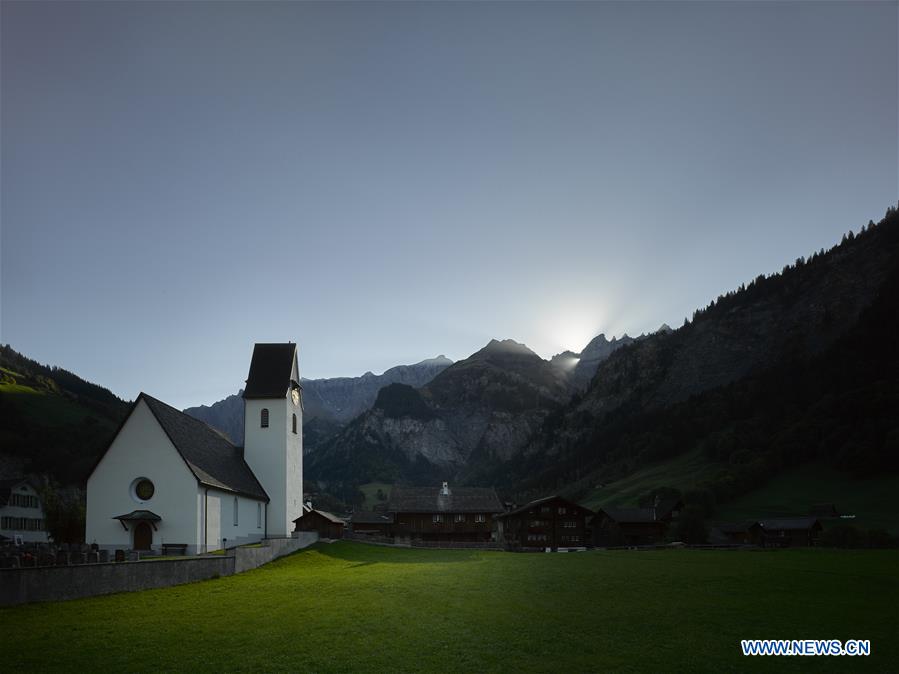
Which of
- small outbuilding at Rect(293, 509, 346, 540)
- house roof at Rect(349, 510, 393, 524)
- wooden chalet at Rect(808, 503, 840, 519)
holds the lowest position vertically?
wooden chalet at Rect(808, 503, 840, 519)

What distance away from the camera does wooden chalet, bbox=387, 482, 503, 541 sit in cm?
9238

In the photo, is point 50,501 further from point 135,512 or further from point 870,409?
point 870,409

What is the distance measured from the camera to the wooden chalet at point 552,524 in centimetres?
9238

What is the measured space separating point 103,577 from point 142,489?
16785mm

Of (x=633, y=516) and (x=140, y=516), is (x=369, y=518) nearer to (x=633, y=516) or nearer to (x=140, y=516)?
(x=633, y=516)

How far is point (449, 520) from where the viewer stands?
304 feet

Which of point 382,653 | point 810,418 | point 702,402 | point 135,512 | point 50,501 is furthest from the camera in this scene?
point 702,402

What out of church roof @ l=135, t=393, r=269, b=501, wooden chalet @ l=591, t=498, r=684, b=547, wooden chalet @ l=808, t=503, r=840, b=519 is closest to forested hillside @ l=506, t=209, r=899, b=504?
wooden chalet @ l=808, t=503, r=840, b=519

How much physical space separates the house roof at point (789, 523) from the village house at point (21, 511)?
101 metres

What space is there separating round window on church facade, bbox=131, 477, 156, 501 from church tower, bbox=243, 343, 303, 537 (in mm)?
16340

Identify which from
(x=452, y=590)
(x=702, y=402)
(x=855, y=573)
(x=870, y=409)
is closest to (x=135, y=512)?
(x=452, y=590)

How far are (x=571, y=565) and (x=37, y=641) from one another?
32364 millimetres

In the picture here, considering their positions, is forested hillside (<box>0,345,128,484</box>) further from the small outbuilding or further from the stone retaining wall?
the stone retaining wall

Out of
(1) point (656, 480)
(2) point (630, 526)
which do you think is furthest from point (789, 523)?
(1) point (656, 480)
